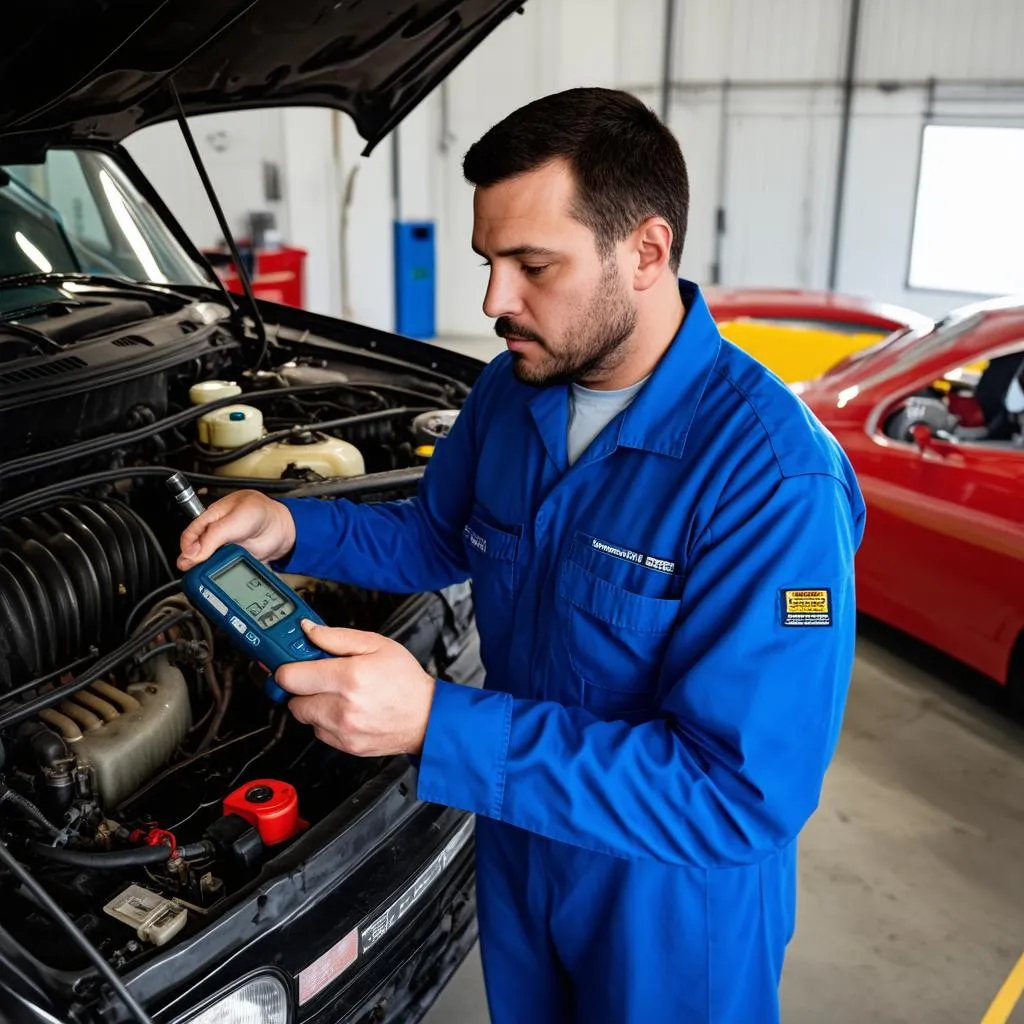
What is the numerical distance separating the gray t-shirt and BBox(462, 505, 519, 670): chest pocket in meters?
0.15

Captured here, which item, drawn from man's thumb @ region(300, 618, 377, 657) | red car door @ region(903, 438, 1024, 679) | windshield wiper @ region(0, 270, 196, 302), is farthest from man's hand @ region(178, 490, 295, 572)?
red car door @ region(903, 438, 1024, 679)

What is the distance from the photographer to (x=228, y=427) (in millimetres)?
2482

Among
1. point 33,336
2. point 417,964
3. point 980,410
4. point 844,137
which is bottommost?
point 417,964

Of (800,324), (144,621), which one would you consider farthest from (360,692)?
(800,324)

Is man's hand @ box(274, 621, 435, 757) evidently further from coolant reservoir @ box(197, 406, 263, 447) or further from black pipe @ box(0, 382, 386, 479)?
coolant reservoir @ box(197, 406, 263, 447)

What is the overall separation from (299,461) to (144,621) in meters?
0.70

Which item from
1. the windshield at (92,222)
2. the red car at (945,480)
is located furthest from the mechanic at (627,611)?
the red car at (945,480)

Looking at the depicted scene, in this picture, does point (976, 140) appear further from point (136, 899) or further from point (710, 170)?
point (136, 899)

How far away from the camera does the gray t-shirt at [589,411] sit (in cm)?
146

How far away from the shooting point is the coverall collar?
4.47 feet

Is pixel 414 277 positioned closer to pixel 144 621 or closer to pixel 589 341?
pixel 144 621

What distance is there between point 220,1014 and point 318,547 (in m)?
0.69

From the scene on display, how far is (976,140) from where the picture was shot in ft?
28.5

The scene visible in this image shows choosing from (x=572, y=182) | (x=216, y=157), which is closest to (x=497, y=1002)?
(x=572, y=182)
